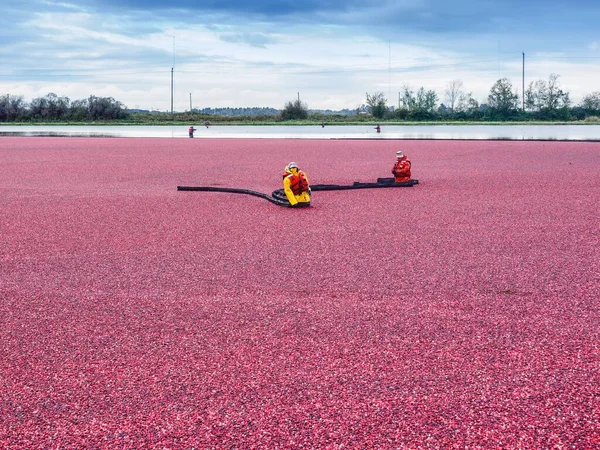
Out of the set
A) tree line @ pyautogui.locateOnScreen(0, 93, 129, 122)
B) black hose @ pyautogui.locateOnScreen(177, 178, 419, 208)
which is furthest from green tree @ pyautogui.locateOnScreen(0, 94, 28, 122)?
black hose @ pyautogui.locateOnScreen(177, 178, 419, 208)

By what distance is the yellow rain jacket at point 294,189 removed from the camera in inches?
415

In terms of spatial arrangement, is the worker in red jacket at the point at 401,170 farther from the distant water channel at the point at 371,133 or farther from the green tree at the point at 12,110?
the green tree at the point at 12,110

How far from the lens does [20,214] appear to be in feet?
33.4

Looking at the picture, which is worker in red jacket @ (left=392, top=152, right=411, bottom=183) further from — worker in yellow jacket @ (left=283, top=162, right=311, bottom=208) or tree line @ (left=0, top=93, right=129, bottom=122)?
tree line @ (left=0, top=93, right=129, bottom=122)

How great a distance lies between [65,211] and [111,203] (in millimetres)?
1052

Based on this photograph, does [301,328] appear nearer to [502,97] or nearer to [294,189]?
[294,189]

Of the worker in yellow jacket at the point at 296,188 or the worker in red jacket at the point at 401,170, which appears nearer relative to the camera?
the worker in yellow jacket at the point at 296,188

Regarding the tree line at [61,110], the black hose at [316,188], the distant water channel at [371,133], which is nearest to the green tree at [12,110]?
the tree line at [61,110]

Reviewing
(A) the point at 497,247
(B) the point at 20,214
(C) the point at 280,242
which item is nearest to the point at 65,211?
Result: (B) the point at 20,214

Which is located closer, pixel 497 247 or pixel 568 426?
pixel 568 426

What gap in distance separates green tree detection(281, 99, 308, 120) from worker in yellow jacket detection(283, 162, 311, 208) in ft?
261

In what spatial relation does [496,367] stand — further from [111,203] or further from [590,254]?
[111,203]

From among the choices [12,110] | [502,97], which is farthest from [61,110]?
[502,97]

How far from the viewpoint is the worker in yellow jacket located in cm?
1054
